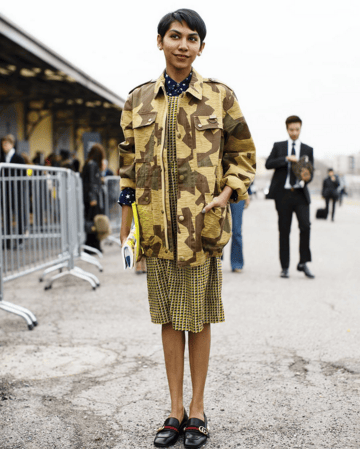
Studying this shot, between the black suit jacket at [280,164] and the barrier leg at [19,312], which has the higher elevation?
the black suit jacket at [280,164]

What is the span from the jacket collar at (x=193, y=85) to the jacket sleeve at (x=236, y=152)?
0.45 ft

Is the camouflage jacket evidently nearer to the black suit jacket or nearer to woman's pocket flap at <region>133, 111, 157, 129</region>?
woman's pocket flap at <region>133, 111, 157, 129</region>

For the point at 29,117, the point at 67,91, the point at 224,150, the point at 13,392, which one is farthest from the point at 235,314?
the point at 29,117

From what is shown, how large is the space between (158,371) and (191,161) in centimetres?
166

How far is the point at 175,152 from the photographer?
2.65 meters

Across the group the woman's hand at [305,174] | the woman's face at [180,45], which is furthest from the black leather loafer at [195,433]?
the woman's hand at [305,174]

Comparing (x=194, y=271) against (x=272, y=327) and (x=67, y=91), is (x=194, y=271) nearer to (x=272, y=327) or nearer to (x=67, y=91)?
(x=272, y=327)

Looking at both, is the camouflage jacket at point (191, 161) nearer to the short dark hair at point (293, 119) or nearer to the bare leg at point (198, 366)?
the bare leg at point (198, 366)

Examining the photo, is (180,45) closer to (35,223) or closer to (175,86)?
(175,86)

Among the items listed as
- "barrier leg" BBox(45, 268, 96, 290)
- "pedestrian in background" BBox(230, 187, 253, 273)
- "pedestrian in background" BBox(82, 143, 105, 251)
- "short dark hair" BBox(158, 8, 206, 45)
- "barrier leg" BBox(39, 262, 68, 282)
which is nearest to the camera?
"short dark hair" BBox(158, 8, 206, 45)

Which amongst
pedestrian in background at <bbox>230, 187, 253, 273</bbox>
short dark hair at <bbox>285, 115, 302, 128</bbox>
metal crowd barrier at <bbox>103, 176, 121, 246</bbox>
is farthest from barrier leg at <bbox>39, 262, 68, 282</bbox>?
metal crowd barrier at <bbox>103, 176, 121, 246</bbox>

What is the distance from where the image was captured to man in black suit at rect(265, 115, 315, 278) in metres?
7.15

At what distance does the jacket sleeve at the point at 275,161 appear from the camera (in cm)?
717

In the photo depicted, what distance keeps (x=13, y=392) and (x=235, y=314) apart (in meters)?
2.50
